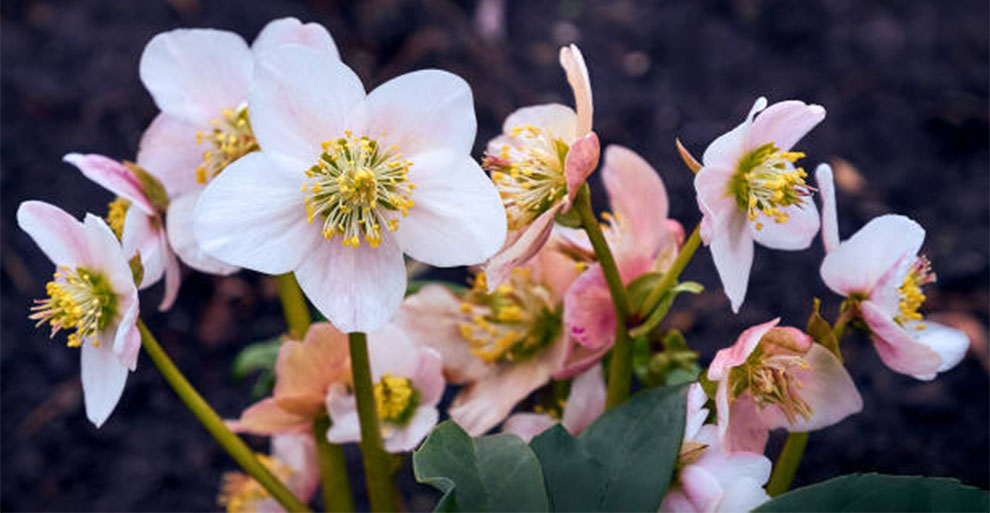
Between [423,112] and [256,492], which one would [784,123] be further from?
[256,492]

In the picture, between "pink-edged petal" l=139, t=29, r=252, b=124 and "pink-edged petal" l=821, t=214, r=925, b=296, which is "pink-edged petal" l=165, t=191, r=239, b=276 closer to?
"pink-edged petal" l=139, t=29, r=252, b=124

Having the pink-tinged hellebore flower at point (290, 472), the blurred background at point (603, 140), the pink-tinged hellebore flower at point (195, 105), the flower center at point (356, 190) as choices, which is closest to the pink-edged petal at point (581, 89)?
the flower center at point (356, 190)

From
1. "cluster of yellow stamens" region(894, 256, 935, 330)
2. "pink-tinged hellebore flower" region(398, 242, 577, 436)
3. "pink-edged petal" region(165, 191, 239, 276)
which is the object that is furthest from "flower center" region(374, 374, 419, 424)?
"cluster of yellow stamens" region(894, 256, 935, 330)

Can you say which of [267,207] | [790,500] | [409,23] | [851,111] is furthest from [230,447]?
[851,111]

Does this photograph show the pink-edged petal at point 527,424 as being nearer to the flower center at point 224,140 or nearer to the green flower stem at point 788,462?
the green flower stem at point 788,462

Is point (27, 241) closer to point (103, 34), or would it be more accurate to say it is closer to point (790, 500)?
point (103, 34)

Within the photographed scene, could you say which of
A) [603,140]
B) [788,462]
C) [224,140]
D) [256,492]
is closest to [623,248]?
[788,462]

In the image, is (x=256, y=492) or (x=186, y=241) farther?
(x=256, y=492)
